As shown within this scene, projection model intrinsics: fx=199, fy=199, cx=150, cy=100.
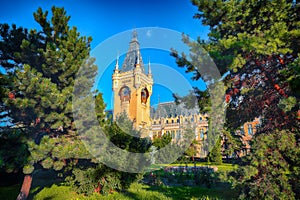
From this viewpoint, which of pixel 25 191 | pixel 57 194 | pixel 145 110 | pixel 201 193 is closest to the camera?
pixel 25 191

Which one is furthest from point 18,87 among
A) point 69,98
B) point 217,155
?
point 217,155

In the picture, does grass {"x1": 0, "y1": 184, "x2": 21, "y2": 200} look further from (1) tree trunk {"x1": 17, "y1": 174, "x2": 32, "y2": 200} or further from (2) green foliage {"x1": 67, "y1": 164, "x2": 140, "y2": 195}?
(2) green foliage {"x1": 67, "y1": 164, "x2": 140, "y2": 195}

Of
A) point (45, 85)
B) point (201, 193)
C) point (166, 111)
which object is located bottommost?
point (201, 193)

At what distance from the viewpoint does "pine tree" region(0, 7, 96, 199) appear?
6.45 metres

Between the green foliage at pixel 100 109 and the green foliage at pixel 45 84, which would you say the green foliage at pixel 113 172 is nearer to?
the green foliage at pixel 100 109

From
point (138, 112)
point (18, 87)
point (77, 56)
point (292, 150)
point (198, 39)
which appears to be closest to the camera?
point (292, 150)

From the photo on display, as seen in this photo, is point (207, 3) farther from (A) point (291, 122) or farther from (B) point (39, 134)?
(B) point (39, 134)

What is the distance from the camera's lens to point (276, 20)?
6102 millimetres

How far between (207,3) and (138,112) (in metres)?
30.7

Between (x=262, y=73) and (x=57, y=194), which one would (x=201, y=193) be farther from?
(x=57, y=194)

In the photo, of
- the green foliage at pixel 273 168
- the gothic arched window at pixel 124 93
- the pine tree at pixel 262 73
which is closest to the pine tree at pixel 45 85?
the pine tree at pixel 262 73

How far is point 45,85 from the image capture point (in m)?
6.32

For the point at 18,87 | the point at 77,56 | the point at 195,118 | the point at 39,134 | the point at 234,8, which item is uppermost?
the point at 195,118

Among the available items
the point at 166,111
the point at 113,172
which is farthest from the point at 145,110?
the point at 113,172
